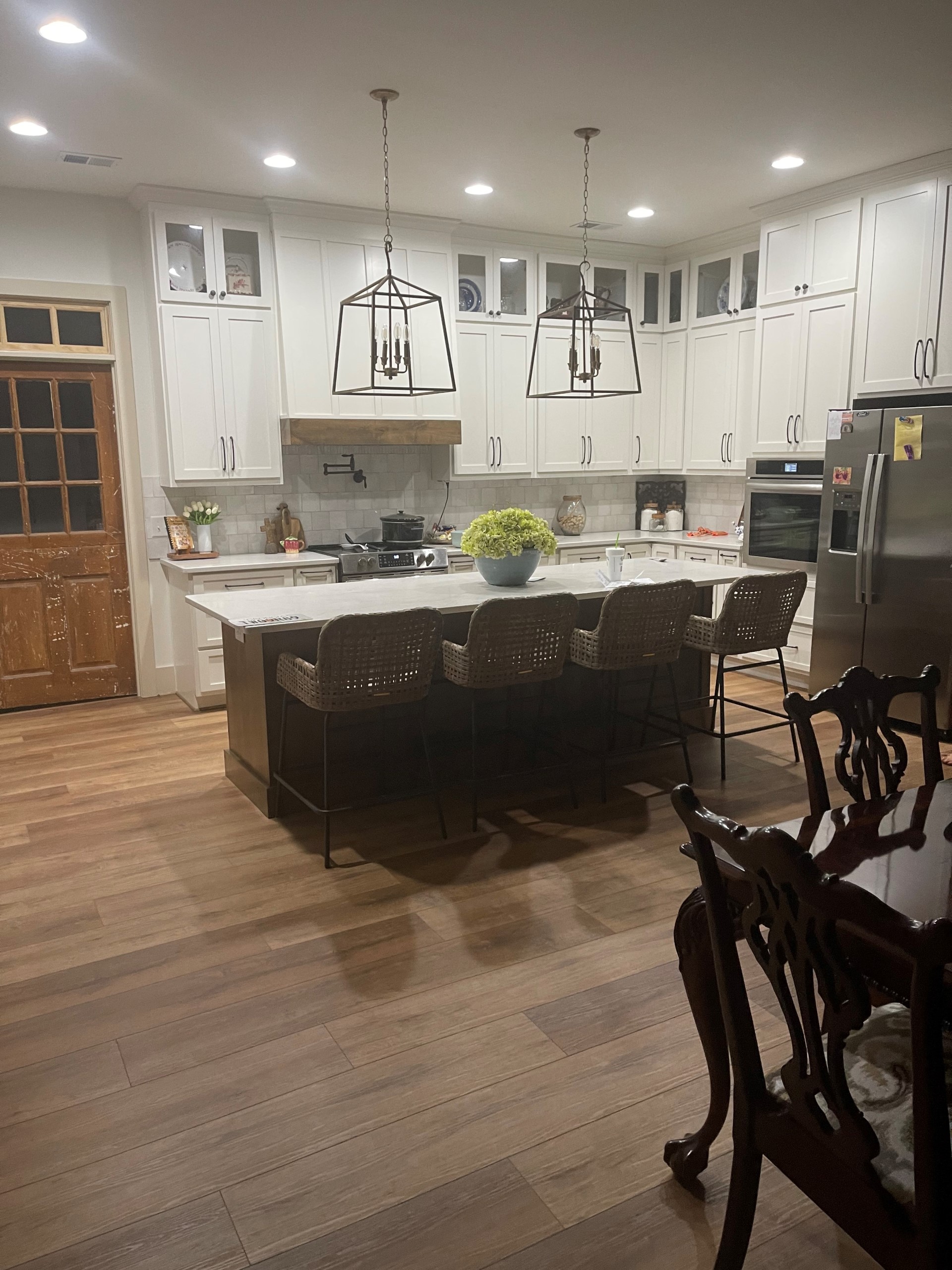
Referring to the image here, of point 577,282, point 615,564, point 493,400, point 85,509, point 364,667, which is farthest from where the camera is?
point 577,282

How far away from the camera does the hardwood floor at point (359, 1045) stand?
1.76 meters

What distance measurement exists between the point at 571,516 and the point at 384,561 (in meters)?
1.87

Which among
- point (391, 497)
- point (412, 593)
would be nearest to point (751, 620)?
point (412, 593)

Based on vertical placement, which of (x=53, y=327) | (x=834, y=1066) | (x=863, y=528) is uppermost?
(x=53, y=327)

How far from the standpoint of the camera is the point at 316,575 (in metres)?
5.54

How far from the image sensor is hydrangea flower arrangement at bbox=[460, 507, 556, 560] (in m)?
3.98

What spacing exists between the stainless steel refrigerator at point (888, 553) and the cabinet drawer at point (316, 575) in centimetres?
282

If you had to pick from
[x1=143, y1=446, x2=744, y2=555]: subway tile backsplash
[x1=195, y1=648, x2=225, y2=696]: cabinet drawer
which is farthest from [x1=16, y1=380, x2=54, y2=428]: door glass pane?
[x1=195, y1=648, x2=225, y2=696]: cabinet drawer

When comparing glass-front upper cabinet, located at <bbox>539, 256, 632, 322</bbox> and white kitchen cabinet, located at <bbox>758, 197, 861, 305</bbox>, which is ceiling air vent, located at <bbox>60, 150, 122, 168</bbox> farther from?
white kitchen cabinet, located at <bbox>758, 197, 861, 305</bbox>

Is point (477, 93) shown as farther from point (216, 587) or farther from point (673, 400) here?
point (673, 400)

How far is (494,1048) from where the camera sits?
2.28 m

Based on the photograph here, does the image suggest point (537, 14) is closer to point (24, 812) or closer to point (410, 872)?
point (410, 872)

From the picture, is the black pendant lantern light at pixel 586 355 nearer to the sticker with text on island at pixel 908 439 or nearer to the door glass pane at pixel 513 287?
the door glass pane at pixel 513 287

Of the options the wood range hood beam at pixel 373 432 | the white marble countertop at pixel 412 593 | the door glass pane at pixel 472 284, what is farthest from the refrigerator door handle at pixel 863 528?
the door glass pane at pixel 472 284
